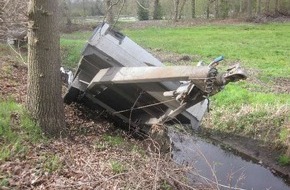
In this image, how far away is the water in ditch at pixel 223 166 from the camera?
9188 mm

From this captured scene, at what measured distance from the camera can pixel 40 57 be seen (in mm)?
7664

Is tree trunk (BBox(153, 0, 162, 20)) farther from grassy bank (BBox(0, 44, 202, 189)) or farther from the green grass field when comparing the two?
grassy bank (BBox(0, 44, 202, 189))

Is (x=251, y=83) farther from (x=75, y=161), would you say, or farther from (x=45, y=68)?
(x=75, y=161)

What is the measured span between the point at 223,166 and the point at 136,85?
343 centimetres

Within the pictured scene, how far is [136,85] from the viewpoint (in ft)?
28.2

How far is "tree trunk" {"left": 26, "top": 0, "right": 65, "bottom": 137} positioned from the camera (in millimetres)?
7508

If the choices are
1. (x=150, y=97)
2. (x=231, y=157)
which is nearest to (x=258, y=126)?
(x=231, y=157)

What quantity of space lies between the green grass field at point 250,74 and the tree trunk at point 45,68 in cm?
598

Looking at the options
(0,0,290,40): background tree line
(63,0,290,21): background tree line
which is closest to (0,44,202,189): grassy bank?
(0,0,290,40): background tree line

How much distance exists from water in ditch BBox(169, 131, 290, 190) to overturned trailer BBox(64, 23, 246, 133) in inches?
43.5

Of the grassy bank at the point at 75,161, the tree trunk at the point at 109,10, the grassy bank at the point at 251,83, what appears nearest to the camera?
the grassy bank at the point at 75,161

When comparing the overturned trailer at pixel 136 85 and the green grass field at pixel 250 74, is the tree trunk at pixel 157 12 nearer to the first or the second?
the green grass field at pixel 250 74

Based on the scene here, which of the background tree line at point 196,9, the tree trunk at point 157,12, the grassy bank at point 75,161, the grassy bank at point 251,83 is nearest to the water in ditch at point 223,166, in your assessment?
the grassy bank at point 251,83

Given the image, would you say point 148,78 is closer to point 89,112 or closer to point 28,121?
point 28,121
